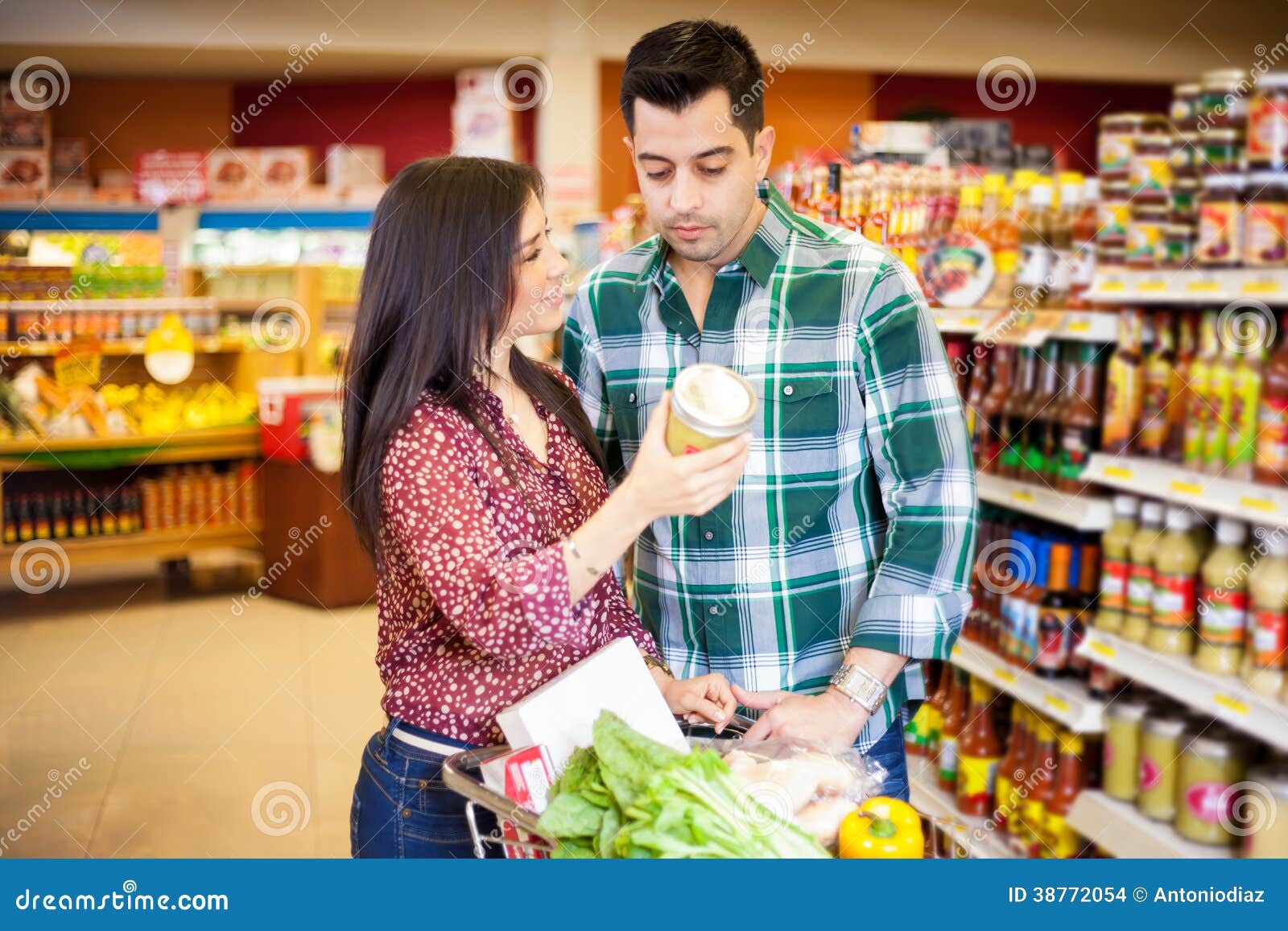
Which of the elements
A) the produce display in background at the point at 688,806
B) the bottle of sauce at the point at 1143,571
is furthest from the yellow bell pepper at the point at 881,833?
the bottle of sauce at the point at 1143,571

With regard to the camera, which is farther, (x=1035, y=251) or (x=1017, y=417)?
(x=1017, y=417)

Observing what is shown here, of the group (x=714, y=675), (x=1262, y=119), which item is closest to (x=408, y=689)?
(x=714, y=675)

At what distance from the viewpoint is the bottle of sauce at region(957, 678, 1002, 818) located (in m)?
3.71

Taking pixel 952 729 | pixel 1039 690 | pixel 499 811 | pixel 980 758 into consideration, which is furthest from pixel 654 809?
pixel 952 729

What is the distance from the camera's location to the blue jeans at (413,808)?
1.59 meters

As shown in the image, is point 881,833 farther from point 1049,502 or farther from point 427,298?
point 1049,502

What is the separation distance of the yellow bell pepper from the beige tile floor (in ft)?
9.31

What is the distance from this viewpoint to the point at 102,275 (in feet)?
26.1

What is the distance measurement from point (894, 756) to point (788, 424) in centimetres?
54

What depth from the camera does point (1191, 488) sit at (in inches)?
109

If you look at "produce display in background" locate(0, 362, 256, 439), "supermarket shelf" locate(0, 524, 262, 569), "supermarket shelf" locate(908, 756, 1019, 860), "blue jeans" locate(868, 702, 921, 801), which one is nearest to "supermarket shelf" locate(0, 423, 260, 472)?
"produce display in background" locate(0, 362, 256, 439)

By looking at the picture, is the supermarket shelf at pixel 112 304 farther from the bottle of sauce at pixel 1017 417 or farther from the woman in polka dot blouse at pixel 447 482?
the woman in polka dot blouse at pixel 447 482

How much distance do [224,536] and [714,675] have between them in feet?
21.0

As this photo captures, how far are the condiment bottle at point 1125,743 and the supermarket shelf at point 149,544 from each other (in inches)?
221
